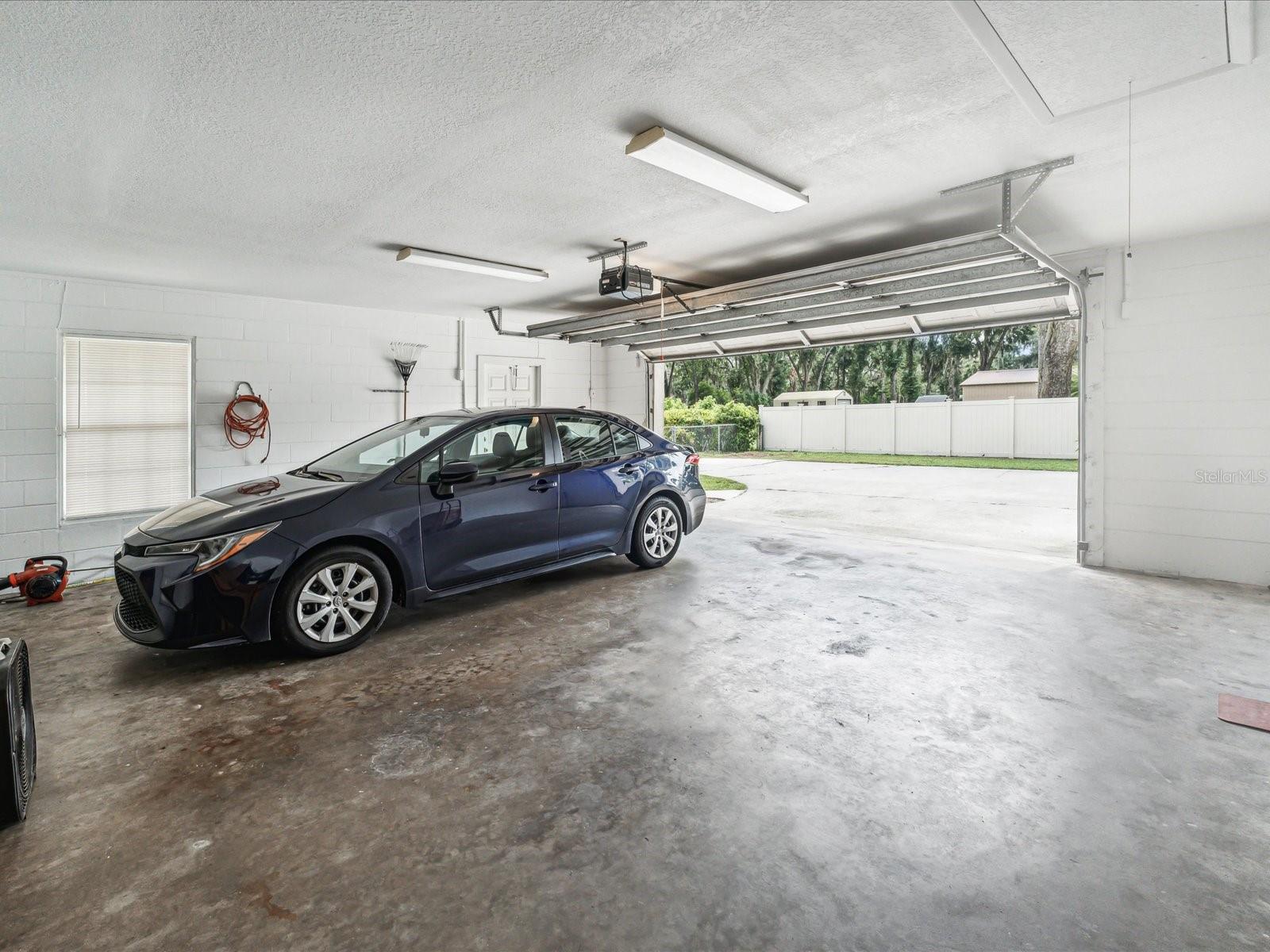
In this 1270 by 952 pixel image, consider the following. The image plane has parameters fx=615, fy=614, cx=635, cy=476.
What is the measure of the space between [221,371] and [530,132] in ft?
14.9

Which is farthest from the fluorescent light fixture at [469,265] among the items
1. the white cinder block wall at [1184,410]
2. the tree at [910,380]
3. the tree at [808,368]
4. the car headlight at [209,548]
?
the tree at [910,380]

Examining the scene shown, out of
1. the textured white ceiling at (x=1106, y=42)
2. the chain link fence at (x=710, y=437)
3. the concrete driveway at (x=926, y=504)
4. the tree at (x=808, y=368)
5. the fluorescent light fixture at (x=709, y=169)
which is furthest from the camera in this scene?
the tree at (x=808, y=368)

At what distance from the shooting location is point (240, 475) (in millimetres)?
5898

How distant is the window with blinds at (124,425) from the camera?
505cm

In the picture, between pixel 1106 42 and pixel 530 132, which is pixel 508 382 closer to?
pixel 530 132

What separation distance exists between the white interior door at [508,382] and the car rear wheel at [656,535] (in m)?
3.15

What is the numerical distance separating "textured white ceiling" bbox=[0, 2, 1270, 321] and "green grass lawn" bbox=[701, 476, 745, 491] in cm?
621

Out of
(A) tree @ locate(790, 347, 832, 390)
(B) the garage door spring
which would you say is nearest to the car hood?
(B) the garage door spring

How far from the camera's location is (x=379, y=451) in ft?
13.0

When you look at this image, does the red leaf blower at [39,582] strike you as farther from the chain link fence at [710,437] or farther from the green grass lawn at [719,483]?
the chain link fence at [710,437]

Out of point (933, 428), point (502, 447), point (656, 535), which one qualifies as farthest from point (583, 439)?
point (933, 428)

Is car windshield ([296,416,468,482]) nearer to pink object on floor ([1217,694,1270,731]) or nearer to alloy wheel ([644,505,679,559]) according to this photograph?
alloy wheel ([644,505,679,559])

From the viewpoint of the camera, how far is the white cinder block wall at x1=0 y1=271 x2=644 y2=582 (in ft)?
15.8

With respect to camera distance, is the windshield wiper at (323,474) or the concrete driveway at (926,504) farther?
the concrete driveway at (926,504)
